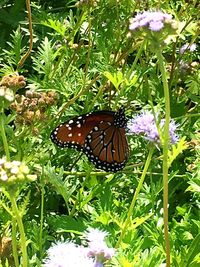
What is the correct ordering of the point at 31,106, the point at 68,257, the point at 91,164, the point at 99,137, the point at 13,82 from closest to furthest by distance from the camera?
the point at 68,257 → the point at 13,82 → the point at 31,106 → the point at 91,164 → the point at 99,137

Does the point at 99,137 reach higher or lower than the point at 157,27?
lower

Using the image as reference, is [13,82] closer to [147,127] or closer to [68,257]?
[147,127]

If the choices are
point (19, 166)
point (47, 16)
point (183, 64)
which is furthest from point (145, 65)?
point (19, 166)

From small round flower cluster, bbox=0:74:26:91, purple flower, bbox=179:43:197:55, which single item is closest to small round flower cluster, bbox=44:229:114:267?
small round flower cluster, bbox=0:74:26:91

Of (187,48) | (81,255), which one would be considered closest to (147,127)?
(81,255)

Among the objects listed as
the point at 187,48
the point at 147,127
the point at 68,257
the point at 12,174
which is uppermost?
the point at 187,48

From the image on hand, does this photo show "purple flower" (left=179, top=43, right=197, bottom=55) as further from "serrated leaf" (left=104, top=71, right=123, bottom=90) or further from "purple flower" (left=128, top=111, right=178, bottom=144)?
"purple flower" (left=128, top=111, right=178, bottom=144)

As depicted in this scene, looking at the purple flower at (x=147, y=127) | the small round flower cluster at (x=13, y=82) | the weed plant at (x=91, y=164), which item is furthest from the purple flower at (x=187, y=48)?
the small round flower cluster at (x=13, y=82)

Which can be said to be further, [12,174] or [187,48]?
[187,48]
